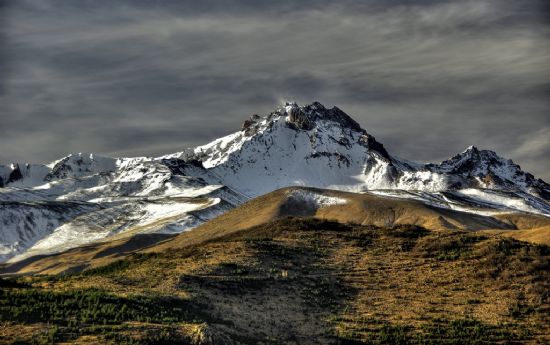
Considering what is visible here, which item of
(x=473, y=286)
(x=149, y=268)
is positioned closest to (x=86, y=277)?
(x=149, y=268)

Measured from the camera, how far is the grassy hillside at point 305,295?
43.4 metres

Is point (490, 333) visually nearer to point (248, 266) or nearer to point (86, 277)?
point (248, 266)

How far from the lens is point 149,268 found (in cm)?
6241

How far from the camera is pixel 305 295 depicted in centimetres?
5562

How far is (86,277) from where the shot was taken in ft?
200

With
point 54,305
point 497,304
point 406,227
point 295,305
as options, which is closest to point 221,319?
point 295,305

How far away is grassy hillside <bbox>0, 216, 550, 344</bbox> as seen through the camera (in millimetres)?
43375

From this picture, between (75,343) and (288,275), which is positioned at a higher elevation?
(288,275)

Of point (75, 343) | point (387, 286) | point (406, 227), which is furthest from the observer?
point (406, 227)

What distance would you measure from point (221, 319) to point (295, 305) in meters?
6.74

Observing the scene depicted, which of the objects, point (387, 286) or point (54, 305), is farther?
point (387, 286)

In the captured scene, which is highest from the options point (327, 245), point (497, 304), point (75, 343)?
point (327, 245)

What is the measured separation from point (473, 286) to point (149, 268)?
1032 inches

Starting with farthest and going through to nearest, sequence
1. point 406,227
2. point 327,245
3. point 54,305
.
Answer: point 406,227 < point 327,245 < point 54,305
